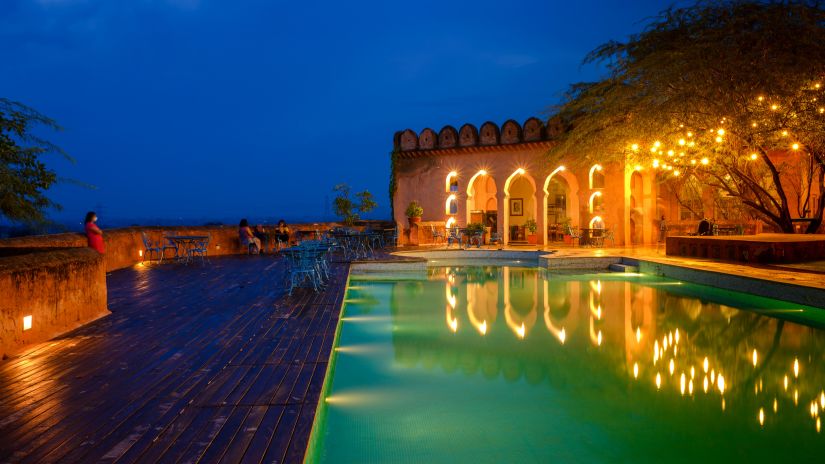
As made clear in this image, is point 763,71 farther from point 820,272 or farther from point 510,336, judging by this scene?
point 510,336

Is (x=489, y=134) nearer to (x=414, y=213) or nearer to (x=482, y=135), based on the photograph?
(x=482, y=135)

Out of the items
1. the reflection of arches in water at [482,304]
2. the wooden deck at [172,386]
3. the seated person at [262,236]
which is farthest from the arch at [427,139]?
the wooden deck at [172,386]

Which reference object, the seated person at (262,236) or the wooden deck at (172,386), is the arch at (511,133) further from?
the wooden deck at (172,386)

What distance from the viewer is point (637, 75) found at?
12.4 meters

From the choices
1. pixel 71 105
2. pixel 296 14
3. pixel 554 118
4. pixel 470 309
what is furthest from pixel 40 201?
pixel 71 105

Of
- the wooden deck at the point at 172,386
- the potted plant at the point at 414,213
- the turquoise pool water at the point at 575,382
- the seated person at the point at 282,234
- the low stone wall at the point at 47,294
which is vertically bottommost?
the turquoise pool water at the point at 575,382

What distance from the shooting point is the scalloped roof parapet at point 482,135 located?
16750mm

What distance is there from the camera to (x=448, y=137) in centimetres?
1797

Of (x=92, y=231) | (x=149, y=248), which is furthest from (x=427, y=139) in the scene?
(x=92, y=231)

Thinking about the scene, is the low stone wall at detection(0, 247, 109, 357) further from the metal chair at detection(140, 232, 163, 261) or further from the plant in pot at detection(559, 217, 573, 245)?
the plant in pot at detection(559, 217, 573, 245)

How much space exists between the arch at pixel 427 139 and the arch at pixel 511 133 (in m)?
2.42

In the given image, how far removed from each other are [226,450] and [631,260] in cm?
1132

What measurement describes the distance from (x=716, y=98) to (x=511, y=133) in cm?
725

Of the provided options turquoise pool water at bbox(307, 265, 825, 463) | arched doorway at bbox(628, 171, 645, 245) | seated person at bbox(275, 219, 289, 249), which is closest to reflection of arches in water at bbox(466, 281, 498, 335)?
turquoise pool water at bbox(307, 265, 825, 463)
